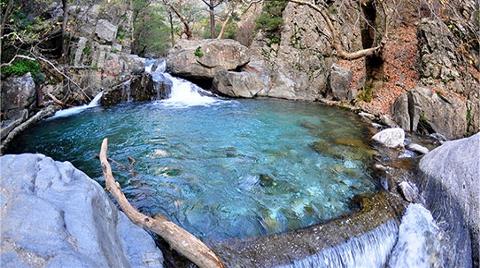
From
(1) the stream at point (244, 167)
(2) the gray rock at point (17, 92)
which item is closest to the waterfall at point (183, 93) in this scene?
(1) the stream at point (244, 167)

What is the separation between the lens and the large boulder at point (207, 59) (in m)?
14.5

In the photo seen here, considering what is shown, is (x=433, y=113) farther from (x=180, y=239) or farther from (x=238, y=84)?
(x=180, y=239)

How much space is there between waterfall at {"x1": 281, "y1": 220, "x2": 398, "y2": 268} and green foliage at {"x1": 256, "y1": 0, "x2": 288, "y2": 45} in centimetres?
1246

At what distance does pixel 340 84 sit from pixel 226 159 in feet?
24.2

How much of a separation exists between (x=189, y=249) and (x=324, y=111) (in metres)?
8.57

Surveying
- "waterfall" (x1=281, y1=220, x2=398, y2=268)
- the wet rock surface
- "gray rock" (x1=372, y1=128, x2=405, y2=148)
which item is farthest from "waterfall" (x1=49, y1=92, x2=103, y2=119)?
"waterfall" (x1=281, y1=220, x2=398, y2=268)

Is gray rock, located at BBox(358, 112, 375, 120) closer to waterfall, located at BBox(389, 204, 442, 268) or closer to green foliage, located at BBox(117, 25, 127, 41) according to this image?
waterfall, located at BBox(389, 204, 442, 268)

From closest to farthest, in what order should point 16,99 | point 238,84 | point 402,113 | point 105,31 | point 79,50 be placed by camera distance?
point 16,99 → point 402,113 → point 79,50 → point 238,84 → point 105,31

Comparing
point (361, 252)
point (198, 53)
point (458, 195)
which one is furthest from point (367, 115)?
point (198, 53)

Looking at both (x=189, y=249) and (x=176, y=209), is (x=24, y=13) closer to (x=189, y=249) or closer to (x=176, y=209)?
(x=176, y=209)

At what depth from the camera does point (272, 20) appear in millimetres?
16297

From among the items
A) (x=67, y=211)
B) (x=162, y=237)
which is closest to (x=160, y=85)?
(x=162, y=237)

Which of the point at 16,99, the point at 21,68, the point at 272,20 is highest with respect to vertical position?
the point at 272,20

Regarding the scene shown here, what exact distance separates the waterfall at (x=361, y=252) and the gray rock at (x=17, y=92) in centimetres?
899
